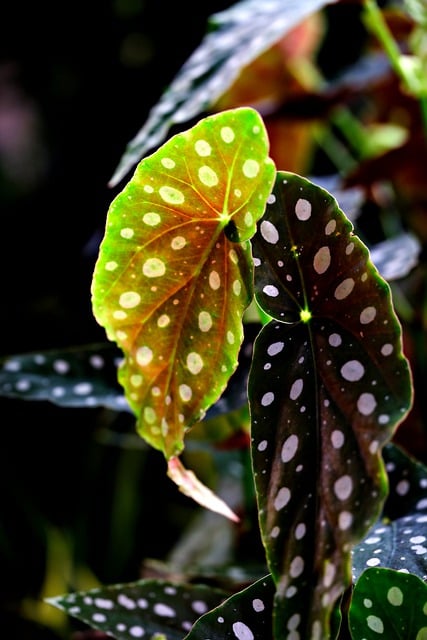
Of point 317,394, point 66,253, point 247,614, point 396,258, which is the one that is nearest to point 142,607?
point 247,614

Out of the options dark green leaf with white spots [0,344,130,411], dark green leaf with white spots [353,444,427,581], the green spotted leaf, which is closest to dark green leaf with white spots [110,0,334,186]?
the green spotted leaf

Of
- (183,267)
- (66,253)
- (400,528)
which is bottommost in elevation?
(400,528)

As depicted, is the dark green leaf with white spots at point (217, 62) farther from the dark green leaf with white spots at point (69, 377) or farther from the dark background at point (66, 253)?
the dark background at point (66, 253)

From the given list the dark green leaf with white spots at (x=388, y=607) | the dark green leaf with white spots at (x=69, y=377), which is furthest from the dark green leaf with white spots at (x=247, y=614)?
the dark green leaf with white spots at (x=69, y=377)

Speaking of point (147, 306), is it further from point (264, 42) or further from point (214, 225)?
point (264, 42)

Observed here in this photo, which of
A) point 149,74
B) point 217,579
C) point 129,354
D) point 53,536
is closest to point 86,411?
point 53,536

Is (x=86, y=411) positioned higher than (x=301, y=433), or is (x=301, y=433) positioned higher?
(x=301, y=433)

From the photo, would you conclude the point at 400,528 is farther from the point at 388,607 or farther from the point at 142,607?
the point at 142,607
